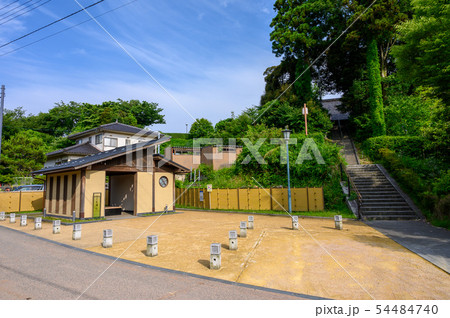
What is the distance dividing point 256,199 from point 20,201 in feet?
66.6

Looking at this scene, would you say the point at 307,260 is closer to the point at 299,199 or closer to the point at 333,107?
the point at 299,199

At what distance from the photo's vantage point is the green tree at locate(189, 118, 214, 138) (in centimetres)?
4270

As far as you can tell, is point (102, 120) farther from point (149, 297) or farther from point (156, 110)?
point (149, 297)

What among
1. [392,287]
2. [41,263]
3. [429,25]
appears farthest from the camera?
[429,25]

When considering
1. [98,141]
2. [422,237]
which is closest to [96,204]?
[422,237]

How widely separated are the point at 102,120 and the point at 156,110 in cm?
1065

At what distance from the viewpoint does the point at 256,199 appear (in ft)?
61.7

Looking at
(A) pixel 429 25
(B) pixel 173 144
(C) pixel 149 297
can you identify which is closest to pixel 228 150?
(B) pixel 173 144

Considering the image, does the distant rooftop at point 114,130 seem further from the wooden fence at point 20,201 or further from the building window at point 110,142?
the wooden fence at point 20,201

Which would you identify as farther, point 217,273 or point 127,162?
point 127,162

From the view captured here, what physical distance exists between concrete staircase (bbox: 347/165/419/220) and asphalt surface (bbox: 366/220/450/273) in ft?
3.04

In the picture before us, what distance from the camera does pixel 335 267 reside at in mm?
5902

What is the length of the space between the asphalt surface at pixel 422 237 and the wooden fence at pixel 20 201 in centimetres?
2600
